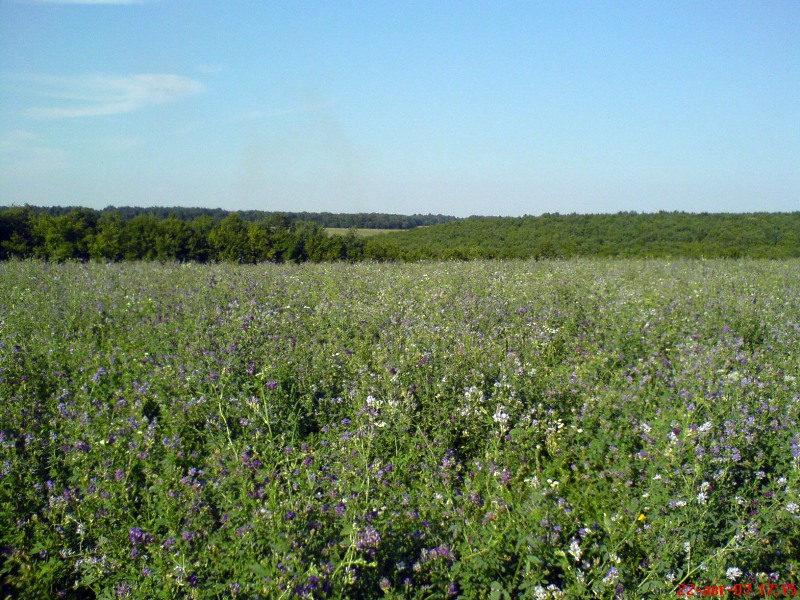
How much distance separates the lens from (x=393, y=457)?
336 centimetres

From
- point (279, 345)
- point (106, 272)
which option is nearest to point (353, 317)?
point (279, 345)

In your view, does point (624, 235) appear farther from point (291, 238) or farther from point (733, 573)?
point (733, 573)

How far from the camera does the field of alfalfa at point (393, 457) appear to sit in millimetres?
2303

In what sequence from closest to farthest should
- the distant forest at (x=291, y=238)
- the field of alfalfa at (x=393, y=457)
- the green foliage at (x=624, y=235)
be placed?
the field of alfalfa at (x=393, y=457) → the distant forest at (x=291, y=238) → the green foliage at (x=624, y=235)

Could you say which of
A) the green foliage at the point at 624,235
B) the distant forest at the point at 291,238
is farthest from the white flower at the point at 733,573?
the green foliage at the point at 624,235

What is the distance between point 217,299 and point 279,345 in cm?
282
